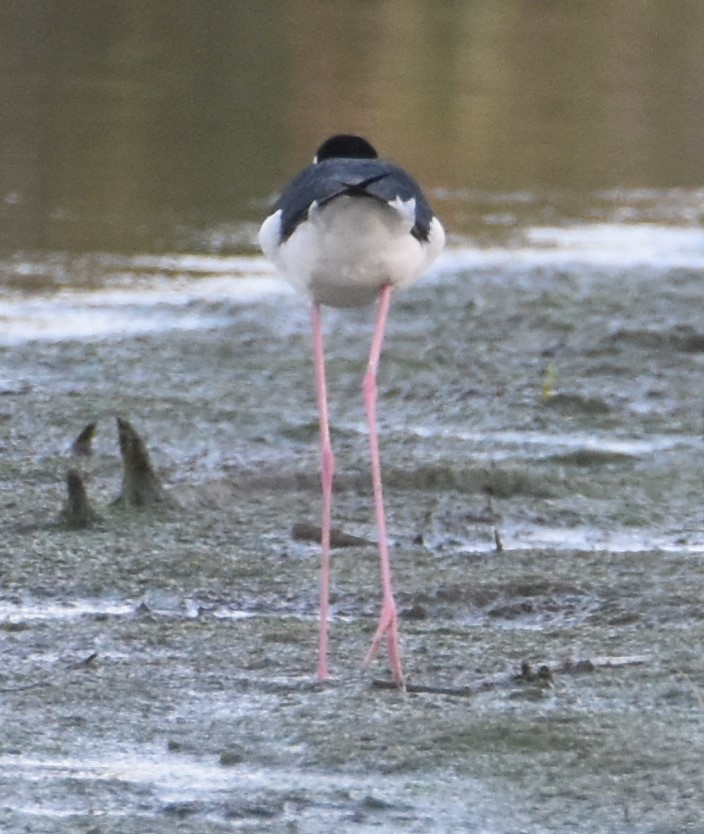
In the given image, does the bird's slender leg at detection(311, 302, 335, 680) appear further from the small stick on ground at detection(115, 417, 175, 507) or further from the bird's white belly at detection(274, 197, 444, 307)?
the small stick on ground at detection(115, 417, 175, 507)

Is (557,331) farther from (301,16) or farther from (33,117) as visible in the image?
(301,16)

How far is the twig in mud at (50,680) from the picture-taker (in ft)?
13.4

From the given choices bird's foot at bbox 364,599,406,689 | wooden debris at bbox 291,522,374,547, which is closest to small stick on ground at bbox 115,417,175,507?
wooden debris at bbox 291,522,374,547

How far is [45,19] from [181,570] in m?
16.4

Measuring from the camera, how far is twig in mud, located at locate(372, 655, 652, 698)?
412 cm

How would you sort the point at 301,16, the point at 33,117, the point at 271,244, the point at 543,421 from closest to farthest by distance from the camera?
the point at 271,244 < the point at 543,421 < the point at 33,117 < the point at 301,16

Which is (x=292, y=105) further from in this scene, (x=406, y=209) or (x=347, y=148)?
(x=406, y=209)

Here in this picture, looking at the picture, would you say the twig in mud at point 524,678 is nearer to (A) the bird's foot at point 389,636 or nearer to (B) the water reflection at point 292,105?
(A) the bird's foot at point 389,636

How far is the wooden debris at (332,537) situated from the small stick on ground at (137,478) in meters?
0.39

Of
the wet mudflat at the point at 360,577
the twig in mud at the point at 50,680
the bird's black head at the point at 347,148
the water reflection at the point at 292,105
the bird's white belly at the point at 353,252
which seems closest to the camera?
the wet mudflat at the point at 360,577

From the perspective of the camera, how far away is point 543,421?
22.7 ft

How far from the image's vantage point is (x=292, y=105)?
1541 centimetres

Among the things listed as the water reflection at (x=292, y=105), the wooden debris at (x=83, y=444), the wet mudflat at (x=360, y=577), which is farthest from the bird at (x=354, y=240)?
the water reflection at (x=292, y=105)

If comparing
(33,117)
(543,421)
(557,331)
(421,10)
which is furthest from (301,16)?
(543,421)
